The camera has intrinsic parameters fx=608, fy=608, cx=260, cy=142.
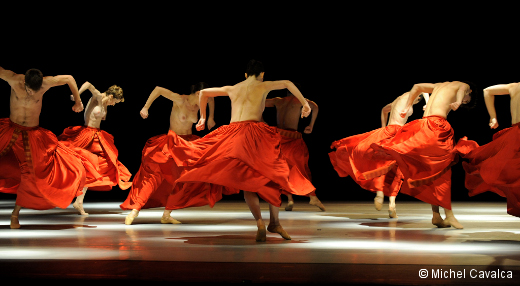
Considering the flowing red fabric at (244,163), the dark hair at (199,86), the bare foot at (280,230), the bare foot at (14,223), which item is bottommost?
the bare foot at (14,223)

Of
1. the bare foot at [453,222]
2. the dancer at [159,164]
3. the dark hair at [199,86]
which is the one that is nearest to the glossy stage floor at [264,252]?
the bare foot at [453,222]

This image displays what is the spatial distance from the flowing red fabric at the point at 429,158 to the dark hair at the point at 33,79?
2.81m

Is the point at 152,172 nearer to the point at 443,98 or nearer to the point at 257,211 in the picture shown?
the point at 257,211

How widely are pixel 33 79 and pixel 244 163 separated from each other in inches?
79.8

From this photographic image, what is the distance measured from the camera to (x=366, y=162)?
5.86 m

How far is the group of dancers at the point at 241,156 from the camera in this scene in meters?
3.93

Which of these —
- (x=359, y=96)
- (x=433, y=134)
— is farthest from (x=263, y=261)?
(x=359, y=96)

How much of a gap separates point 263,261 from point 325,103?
6637mm

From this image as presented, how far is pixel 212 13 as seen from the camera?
8008mm

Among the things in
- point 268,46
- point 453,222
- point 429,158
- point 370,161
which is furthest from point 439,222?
point 268,46

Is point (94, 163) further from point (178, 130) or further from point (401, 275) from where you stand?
point (401, 275)

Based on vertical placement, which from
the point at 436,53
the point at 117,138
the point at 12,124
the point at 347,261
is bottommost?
the point at 117,138

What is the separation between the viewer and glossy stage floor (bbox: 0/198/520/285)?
8.46 ft

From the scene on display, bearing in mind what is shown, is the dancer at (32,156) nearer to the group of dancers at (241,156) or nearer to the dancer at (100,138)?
the group of dancers at (241,156)
